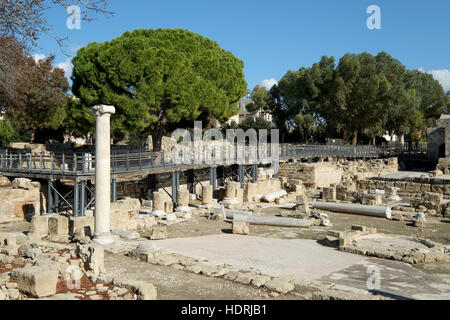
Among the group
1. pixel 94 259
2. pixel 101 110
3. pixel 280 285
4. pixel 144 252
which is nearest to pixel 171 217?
pixel 101 110

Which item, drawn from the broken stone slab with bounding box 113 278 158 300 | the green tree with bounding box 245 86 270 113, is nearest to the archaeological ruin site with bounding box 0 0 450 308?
the broken stone slab with bounding box 113 278 158 300

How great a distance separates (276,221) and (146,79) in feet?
35.5

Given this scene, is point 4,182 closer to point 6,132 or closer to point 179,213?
point 179,213

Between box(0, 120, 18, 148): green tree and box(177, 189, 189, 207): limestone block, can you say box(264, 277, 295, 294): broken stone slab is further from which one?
box(0, 120, 18, 148): green tree

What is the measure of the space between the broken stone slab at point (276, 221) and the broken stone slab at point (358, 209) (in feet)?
13.0

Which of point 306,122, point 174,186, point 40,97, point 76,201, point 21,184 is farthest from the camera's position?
point 306,122

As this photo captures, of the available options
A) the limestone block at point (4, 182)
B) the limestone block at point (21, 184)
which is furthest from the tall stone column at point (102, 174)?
the limestone block at point (4, 182)

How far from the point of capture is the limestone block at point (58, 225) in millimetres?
12523

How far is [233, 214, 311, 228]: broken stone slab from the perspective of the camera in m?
15.5

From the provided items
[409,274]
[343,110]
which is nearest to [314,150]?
[343,110]

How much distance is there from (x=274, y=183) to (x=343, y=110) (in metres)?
22.2

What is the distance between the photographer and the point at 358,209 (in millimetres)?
18406

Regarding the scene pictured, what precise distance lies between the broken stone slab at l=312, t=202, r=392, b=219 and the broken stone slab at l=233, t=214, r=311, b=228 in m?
3.95

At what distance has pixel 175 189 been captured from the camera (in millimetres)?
20281
